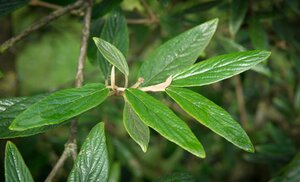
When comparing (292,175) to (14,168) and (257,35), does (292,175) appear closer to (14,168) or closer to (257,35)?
(257,35)

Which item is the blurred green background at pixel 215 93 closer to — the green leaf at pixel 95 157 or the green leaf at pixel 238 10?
the green leaf at pixel 238 10

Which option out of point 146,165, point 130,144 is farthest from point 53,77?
point 130,144

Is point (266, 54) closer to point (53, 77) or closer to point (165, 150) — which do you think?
point (165, 150)

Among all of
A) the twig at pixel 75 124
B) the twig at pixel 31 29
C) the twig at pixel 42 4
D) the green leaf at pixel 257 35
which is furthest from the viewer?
the green leaf at pixel 257 35

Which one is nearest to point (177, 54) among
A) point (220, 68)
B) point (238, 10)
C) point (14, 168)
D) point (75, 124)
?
point (220, 68)

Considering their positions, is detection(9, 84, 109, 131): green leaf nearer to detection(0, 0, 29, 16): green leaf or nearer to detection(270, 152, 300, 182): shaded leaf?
detection(0, 0, 29, 16): green leaf

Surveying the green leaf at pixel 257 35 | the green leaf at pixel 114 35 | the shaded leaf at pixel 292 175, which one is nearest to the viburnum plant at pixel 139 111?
the green leaf at pixel 114 35
